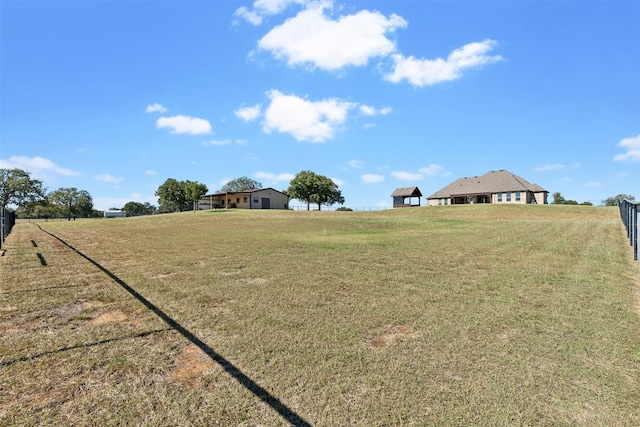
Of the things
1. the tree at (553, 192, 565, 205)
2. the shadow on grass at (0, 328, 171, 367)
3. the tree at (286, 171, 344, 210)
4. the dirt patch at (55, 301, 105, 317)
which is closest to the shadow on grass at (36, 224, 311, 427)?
the shadow on grass at (0, 328, 171, 367)

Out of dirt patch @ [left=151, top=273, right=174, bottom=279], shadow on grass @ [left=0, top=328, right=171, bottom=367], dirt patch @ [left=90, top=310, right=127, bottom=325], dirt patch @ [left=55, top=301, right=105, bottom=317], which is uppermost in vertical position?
dirt patch @ [left=151, top=273, right=174, bottom=279]

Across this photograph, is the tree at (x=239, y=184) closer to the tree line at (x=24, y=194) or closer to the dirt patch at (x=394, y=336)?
the tree line at (x=24, y=194)

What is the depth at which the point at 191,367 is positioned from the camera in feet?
11.0

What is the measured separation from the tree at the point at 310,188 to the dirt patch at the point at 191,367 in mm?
67865

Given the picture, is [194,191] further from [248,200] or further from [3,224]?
[3,224]

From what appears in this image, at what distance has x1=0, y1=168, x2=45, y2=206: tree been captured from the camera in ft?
200

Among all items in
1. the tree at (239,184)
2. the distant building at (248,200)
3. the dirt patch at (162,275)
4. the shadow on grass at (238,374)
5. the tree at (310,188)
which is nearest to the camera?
the shadow on grass at (238,374)

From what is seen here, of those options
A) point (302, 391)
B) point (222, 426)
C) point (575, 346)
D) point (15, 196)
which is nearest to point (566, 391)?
point (575, 346)

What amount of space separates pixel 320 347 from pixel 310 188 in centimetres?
6895

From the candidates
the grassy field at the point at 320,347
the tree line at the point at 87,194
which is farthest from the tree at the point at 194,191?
the grassy field at the point at 320,347

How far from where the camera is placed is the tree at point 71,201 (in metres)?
83.0

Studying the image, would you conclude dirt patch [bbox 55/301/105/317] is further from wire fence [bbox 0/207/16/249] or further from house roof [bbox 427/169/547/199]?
house roof [bbox 427/169/547/199]

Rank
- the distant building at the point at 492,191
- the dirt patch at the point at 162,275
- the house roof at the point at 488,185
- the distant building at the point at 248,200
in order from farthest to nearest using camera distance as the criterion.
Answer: the distant building at the point at 248,200
the house roof at the point at 488,185
the distant building at the point at 492,191
the dirt patch at the point at 162,275

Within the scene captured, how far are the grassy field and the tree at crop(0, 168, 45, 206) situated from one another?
244ft
